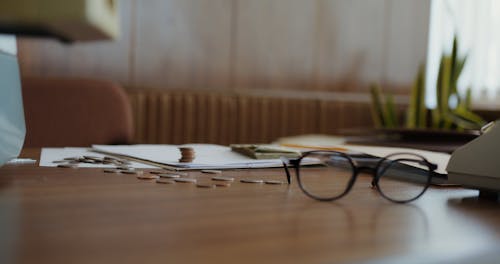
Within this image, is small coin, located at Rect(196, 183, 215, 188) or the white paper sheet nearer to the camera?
small coin, located at Rect(196, 183, 215, 188)

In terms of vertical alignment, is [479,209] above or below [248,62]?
below

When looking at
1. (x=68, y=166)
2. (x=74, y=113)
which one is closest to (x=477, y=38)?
(x=74, y=113)

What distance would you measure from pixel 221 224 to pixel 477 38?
3.76m

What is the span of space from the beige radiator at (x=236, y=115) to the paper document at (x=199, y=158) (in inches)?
66.8

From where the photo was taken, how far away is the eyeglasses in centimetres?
69

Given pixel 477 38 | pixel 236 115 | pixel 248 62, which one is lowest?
pixel 236 115

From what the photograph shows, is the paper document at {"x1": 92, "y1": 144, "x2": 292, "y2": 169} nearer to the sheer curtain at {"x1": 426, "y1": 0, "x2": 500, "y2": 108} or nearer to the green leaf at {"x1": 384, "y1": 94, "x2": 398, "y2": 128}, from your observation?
the green leaf at {"x1": 384, "y1": 94, "x2": 398, "y2": 128}

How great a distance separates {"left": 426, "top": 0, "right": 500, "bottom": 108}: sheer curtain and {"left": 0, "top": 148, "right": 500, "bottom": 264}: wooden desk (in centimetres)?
334

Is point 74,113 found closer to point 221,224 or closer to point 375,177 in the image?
point 375,177

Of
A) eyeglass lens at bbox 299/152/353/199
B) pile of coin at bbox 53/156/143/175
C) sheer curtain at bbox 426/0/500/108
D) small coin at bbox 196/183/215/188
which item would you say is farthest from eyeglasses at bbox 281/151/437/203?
sheer curtain at bbox 426/0/500/108

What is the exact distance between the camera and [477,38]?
385 centimetres

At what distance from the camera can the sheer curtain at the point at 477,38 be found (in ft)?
12.6

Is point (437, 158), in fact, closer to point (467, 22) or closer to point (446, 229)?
point (446, 229)

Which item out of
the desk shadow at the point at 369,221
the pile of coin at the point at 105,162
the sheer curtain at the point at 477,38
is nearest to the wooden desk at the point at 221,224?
the desk shadow at the point at 369,221
